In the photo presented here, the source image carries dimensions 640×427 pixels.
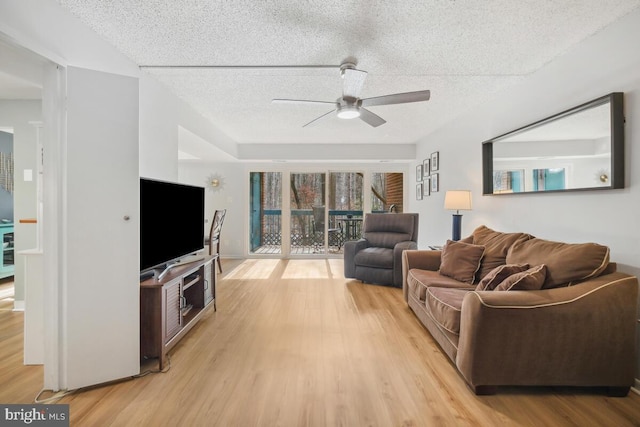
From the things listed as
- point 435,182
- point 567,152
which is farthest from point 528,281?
point 435,182

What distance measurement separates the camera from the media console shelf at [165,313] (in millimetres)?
2102

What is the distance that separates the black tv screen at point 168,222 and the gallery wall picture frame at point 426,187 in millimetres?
3814

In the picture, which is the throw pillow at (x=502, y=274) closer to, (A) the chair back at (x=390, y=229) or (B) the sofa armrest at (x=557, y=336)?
(B) the sofa armrest at (x=557, y=336)

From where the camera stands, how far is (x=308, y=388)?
1.91m

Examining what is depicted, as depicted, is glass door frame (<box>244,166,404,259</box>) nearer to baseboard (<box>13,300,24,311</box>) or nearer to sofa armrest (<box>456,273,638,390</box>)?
baseboard (<box>13,300,24,311</box>)

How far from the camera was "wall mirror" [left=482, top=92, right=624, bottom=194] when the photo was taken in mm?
1958

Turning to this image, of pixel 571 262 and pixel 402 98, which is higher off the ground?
pixel 402 98

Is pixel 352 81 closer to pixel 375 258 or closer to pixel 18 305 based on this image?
pixel 375 258

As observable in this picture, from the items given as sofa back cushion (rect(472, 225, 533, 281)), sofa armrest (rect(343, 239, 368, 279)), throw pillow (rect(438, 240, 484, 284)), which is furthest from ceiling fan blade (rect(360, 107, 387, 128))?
sofa armrest (rect(343, 239, 368, 279))

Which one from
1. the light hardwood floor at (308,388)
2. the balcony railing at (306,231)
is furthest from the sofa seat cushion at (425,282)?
the balcony railing at (306,231)

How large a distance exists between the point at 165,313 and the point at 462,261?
2.59 meters

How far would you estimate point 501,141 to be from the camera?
315 centimetres

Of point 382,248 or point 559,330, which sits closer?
point 559,330

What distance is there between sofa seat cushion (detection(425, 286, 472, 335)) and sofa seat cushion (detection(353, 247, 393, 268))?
5.54 feet
